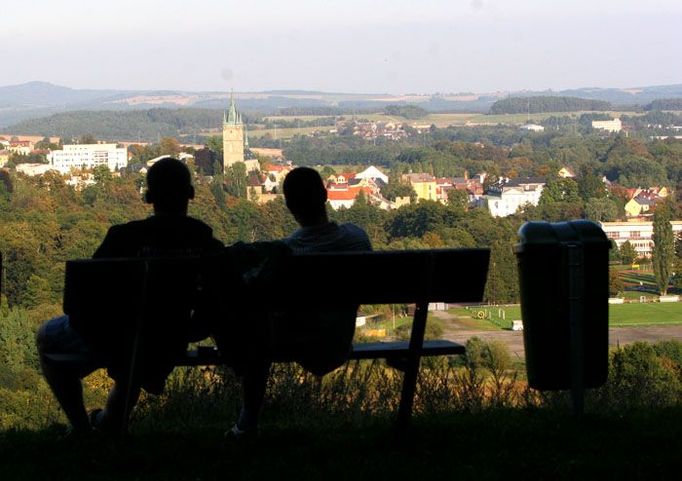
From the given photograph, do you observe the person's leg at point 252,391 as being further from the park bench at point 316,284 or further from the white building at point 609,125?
the white building at point 609,125

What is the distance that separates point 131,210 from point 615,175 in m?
54.1

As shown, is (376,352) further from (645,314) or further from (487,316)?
(645,314)

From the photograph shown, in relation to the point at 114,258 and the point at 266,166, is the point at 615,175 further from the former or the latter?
the point at 114,258

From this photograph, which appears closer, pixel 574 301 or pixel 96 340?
pixel 96 340

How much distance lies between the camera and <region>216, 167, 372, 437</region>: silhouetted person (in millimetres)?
3742

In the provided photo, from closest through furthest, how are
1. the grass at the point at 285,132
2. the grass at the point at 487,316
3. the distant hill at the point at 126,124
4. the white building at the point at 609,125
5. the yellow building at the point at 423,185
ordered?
the grass at the point at 487,316, the yellow building at the point at 423,185, the grass at the point at 285,132, the distant hill at the point at 126,124, the white building at the point at 609,125

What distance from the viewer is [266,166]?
353 feet

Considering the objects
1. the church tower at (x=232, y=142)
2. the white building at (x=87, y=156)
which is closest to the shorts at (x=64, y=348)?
the church tower at (x=232, y=142)

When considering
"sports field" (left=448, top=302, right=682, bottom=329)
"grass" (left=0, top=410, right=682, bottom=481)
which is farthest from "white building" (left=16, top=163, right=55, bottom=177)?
"grass" (left=0, top=410, right=682, bottom=481)

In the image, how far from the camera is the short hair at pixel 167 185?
3.75 meters

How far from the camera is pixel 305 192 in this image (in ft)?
12.7

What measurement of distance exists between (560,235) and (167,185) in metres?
1.16

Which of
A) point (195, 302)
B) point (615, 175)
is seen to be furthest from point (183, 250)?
point (615, 175)

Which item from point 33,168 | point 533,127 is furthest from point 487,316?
point 533,127
